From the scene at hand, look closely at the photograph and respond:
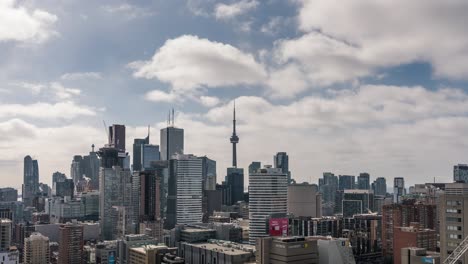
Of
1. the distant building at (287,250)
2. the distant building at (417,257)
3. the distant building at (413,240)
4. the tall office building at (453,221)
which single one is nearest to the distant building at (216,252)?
the distant building at (287,250)

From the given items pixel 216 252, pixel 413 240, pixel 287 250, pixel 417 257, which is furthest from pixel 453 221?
pixel 413 240

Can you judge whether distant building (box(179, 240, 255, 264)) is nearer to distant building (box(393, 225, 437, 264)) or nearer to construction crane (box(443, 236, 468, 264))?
distant building (box(393, 225, 437, 264))

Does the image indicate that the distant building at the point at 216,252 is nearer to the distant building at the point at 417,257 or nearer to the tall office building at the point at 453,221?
the distant building at the point at 417,257

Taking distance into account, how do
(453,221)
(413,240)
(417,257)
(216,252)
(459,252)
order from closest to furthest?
(459,252) → (453,221) → (417,257) → (216,252) → (413,240)

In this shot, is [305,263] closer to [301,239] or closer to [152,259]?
[301,239]

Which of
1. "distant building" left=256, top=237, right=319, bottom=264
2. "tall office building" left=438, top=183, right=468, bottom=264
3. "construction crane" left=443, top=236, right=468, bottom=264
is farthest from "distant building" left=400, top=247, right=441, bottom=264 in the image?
"construction crane" left=443, top=236, right=468, bottom=264

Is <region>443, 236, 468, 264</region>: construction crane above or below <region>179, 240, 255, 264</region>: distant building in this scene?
above

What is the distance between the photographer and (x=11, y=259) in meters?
172

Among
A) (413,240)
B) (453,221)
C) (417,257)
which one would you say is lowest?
(413,240)

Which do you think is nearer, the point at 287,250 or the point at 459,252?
the point at 459,252

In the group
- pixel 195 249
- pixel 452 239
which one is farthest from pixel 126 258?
pixel 452 239

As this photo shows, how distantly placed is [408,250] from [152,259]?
81230 millimetres

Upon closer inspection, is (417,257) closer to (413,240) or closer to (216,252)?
(216,252)

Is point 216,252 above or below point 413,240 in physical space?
below
